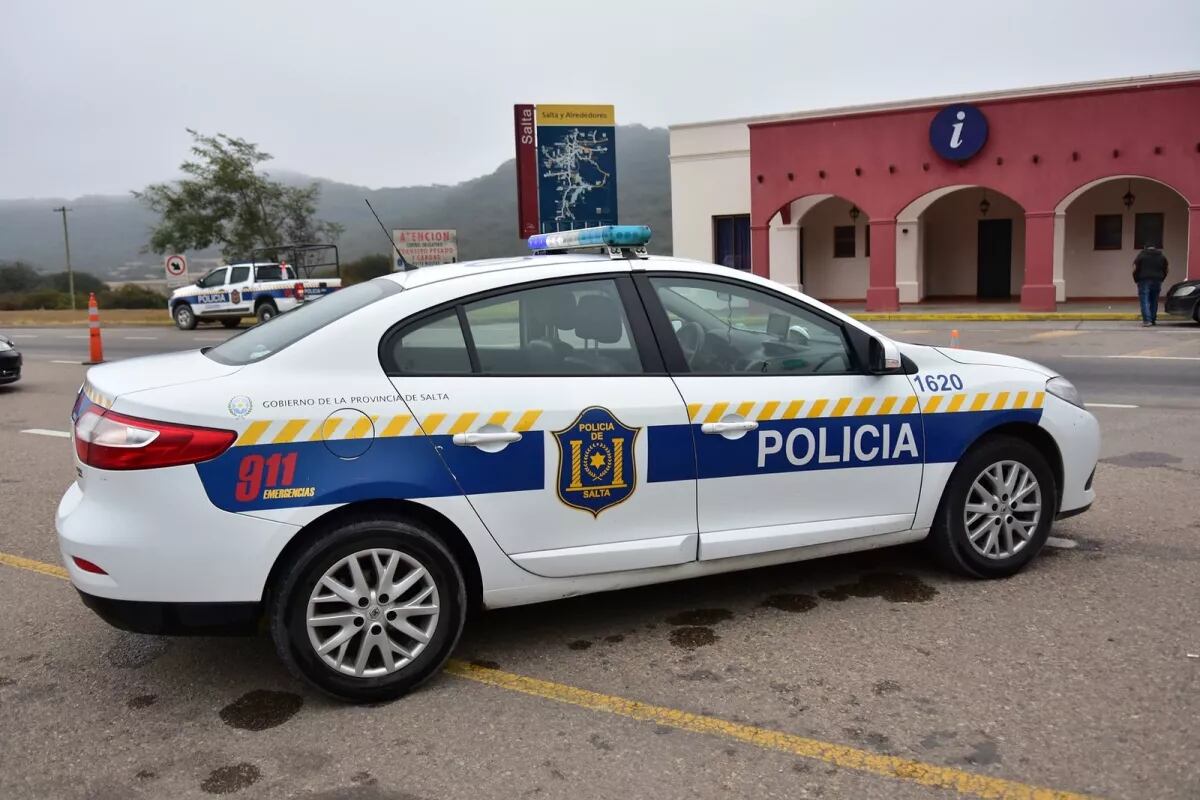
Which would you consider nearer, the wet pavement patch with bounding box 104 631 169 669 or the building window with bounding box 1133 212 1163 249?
the wet pavement patch with bounding box 104 631 169 669

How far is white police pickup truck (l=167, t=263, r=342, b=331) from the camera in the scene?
2870 centimetres

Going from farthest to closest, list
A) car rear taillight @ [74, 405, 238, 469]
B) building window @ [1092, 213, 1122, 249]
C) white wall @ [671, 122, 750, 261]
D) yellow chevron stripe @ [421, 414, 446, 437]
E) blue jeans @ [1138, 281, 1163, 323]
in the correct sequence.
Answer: white wall @ [671, 122, 750, 261], building window @ [1092, 213, 1122, 249], blue jeans @ [1138, 281, 1163, 323], yellow chevron stripe @ [421, 414, 446, 437], car rear taillight @ [74, 405, 238, 469]

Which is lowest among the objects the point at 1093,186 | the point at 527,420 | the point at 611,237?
the point at 527,420

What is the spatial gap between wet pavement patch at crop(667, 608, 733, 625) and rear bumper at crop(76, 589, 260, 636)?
5.94 ft

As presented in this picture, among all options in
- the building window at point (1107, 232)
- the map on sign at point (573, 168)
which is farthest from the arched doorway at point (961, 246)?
the map on sign at point (573, 168)

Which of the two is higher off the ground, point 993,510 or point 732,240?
point 732,240

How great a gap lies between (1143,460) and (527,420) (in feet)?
18.8

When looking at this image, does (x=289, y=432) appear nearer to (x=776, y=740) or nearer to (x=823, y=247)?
(x=776, y=740)

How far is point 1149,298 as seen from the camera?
65.6 ft

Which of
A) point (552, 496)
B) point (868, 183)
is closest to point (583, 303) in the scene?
point (552, 496)

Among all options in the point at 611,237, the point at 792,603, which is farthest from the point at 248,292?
the point at 792,603

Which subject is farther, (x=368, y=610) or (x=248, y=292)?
(x=248, y=292)

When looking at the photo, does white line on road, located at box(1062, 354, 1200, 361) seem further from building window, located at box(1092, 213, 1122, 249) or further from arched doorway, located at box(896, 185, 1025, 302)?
building window, located at box(1092, 213, 1122, 249)

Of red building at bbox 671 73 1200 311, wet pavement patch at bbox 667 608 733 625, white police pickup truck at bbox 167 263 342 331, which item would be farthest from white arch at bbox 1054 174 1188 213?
wet pavement patch at bbox 667 608 733 625
